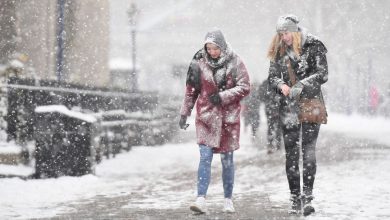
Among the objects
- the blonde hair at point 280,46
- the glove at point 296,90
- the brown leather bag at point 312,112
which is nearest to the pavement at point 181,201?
the brown leather bag at point 312,112

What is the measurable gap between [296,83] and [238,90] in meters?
0.55

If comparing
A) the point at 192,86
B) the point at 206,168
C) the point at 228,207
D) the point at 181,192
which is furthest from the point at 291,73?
the point at 181,192

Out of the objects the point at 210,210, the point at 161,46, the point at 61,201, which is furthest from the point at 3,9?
the point at 161,46

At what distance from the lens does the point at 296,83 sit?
723cm

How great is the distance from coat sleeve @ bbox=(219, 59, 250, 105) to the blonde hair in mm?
307

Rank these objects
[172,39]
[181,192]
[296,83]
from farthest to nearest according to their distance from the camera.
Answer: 1. [172,39]
2. [181,192]
3. [296,83]

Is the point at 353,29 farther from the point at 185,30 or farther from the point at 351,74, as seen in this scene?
the point at 185,30

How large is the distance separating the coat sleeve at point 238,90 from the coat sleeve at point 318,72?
0.54m

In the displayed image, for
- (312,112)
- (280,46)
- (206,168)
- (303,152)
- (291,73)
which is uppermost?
(280,46)

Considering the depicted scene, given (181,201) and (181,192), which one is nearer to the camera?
(181,201)

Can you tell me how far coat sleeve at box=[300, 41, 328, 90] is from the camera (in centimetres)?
716

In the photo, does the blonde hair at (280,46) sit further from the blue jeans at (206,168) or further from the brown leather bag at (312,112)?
the blue jeans at (206,168)

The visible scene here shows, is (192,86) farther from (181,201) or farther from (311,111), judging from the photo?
(181,201)

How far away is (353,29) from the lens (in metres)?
47.3
